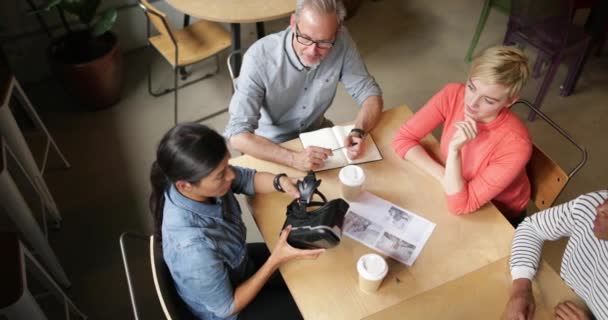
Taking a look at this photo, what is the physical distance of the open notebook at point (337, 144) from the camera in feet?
5.10

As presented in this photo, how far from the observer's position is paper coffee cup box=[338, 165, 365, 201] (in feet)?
4.48

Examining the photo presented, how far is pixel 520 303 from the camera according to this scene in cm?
118

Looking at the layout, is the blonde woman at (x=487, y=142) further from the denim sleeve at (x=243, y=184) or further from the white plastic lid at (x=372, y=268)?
the denim sleeve at (x=243, y=184)

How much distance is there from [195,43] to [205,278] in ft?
6.30

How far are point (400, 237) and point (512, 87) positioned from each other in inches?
22.8

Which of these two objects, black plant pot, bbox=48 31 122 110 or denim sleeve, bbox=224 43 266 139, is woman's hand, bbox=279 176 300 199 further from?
black plant pot, bbox=48 31 122 110

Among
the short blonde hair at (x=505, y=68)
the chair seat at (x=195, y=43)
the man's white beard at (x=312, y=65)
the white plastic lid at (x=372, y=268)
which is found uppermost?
the short blonde hair at (x=505, y=68)

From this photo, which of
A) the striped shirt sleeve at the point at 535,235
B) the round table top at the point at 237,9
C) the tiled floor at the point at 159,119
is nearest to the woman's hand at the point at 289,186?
the striped shirt sleeve at the point at 535,235

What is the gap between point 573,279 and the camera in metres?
1.37

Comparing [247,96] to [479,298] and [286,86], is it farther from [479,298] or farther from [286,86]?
[479,298]

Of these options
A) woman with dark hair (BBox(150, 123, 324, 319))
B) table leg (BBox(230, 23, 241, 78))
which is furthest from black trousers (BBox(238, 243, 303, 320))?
table leg (BBox(230, 23, 241, 78))

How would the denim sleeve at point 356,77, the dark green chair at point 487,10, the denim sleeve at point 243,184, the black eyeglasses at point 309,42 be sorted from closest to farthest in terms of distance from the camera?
the denim sleeve at point 243,184
the black eyeglasses at point 309,42
the denim sleeve at point 356,77
the dark green chair at point 487,10

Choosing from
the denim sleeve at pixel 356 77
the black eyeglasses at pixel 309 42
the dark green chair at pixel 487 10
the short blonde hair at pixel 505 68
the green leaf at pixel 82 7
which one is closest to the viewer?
the short blonde hair at pixel 505 68

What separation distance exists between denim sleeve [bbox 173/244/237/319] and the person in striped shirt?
2.53ft
